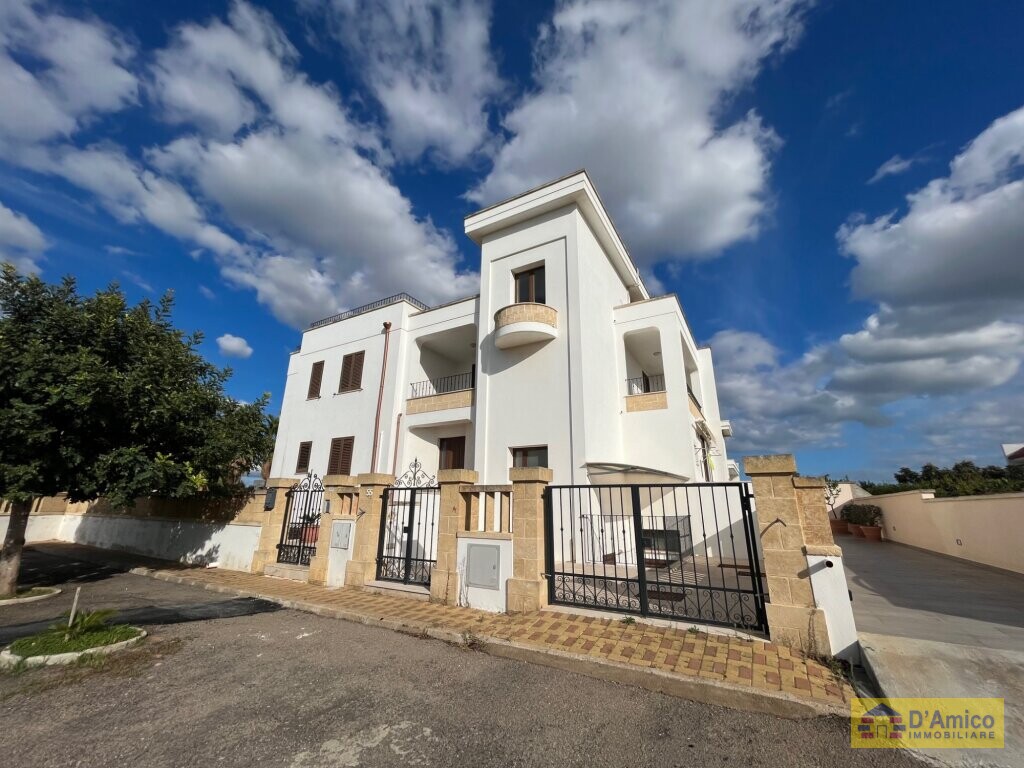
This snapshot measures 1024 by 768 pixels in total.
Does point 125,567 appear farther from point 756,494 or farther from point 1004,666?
point 1004,666

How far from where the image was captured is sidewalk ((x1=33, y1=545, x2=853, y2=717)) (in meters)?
3.52

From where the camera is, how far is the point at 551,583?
6.12 m

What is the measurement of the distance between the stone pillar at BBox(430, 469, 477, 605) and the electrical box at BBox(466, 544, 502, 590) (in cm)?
25

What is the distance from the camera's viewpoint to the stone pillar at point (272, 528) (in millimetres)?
9070

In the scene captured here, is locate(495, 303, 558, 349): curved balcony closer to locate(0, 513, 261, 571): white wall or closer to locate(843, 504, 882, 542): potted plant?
locate(0, 513, 261, 571): white wall

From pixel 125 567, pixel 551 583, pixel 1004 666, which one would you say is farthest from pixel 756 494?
pixel 125 567

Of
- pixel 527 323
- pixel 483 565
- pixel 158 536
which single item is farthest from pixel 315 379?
pixel 483 565

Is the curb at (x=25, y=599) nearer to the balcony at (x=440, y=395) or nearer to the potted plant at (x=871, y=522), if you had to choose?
the balcony at (x=440, y=395)

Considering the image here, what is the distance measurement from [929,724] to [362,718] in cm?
421

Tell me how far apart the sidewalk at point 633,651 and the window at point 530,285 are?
32.0ft

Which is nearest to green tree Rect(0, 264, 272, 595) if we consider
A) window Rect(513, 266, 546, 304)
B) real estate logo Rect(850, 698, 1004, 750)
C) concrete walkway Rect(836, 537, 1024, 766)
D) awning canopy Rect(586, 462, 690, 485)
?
awning canopy Rect(586, 462, 690, 485)

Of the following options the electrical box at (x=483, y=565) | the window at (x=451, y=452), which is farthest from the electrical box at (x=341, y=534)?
the window at (x=451, y=452)

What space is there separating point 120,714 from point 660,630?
5.22m

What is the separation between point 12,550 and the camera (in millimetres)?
7480
